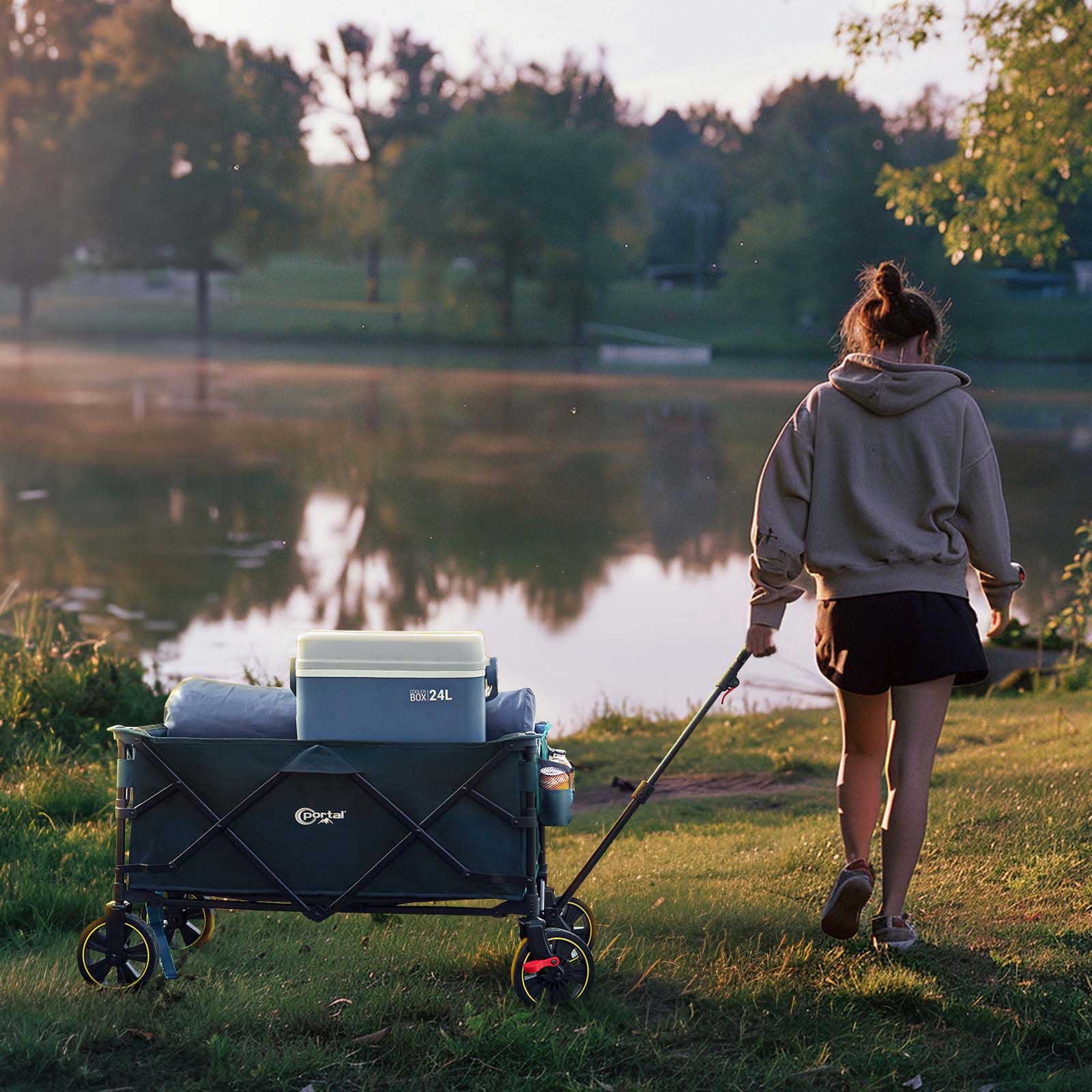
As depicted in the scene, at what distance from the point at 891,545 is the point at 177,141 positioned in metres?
61.8

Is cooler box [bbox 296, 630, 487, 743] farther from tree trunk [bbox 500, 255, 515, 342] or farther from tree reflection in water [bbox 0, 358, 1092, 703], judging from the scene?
tree trunk [bbox 500, 255, 515, 342]

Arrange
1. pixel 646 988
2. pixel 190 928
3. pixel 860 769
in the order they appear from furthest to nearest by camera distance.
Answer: pixel 190 928 < pixel 860 769 < pixel 646 988

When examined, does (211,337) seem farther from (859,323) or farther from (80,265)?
(859,323)

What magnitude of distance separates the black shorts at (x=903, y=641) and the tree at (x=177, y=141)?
189 feet

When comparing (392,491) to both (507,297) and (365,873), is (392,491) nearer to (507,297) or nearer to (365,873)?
(365,873)

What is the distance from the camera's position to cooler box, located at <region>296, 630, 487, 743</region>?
11.5 feet

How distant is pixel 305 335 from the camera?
66.9 m

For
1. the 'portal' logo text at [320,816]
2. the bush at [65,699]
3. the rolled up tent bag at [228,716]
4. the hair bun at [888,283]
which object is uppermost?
the hair bun at [888,283]

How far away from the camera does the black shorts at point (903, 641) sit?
12.3 ft

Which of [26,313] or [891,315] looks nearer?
[891,315]

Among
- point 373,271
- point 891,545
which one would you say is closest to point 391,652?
point 891,545

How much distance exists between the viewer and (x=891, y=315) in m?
3.89

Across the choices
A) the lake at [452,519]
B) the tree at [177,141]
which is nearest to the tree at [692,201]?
the tree at [177,141]

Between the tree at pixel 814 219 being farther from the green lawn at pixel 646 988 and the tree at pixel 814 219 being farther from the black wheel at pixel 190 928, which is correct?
the black wheel at pixel 190 928
